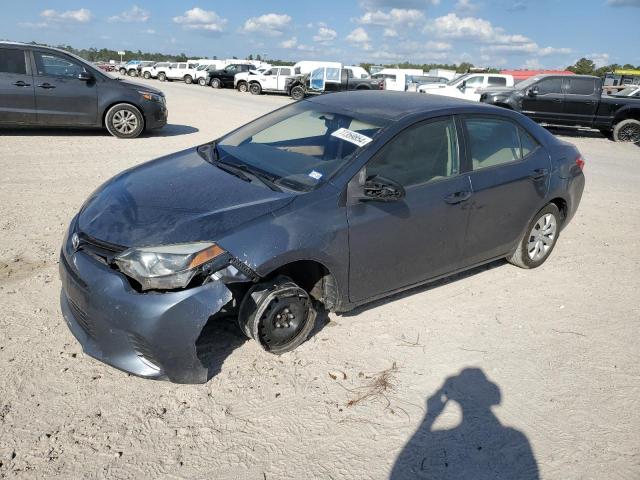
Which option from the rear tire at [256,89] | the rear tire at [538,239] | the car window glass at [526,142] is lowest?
the rear tire at [256,89]

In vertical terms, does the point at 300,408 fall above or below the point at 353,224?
below

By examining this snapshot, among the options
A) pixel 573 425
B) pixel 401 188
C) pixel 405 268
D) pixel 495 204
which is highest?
pixel 401 188

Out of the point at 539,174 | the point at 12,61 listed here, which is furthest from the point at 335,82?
the point at 539,174

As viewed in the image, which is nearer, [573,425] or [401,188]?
[573,425]

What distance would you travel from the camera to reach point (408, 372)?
132 inches

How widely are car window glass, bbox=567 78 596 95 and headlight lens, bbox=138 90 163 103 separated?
12.1 meters

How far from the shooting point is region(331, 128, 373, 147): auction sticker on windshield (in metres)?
3.57

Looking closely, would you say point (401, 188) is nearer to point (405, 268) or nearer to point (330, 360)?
point (405, 268)

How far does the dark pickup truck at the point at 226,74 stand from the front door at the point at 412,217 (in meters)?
32.3

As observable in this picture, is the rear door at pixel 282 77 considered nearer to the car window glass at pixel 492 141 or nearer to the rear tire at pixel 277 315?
the car window glass at pixel 492 141

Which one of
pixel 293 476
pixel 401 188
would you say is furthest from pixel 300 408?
pixel 401 188

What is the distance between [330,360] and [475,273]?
2155 mm

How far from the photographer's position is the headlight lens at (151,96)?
10588 millimetres

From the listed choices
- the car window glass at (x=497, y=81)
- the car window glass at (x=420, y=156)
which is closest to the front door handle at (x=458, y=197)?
the car window glass at (x=420, y=156)
